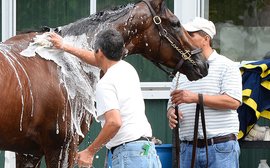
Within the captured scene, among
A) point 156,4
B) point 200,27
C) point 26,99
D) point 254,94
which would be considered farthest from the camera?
point 254,94

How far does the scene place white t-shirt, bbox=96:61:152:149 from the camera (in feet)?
14.8

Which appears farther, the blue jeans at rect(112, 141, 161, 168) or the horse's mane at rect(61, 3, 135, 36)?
the horse's mane at rect(61, 3, 135, 36)

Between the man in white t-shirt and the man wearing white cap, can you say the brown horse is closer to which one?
the man wearing white cap

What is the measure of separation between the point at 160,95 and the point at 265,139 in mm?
1097

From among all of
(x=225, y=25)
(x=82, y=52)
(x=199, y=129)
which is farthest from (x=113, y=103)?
(x=225, y=25)

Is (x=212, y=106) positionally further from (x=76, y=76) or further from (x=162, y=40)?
(x=76, y=76)

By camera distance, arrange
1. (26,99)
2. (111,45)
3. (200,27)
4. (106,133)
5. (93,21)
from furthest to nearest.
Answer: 1. (200,27)
2. (93,21)
3. (26,99)
4. (111,45)
5. (106,133)

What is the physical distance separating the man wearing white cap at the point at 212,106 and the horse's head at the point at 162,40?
0.46ft

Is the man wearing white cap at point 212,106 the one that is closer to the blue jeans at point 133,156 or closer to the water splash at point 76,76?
the water splash at point 76,76

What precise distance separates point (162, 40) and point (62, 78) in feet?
2.68

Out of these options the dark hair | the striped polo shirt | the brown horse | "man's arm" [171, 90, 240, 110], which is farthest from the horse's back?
the striped polo shirt

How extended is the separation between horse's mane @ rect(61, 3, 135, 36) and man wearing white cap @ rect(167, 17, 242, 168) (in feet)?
2.09

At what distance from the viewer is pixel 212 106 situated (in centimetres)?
573

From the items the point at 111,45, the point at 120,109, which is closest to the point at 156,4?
the point at 111,45
